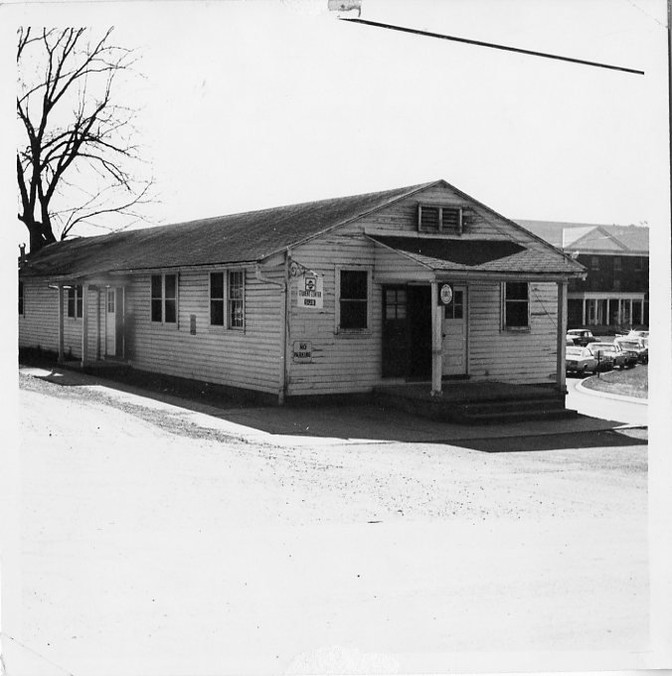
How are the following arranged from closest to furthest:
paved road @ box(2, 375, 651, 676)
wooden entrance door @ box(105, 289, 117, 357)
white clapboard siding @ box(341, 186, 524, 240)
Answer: paved road @ box(2, 375, 651, 676) → white clapboard siding @ box(341, 186, 524, 240) → wooden entrance door @ box(105, 289, 117, 357)

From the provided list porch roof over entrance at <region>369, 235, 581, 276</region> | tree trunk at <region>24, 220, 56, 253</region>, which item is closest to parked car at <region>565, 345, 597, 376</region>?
porch roof over entrance at <region>369, 235, 581, 276</region>

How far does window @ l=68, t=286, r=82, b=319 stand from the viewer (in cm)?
1934

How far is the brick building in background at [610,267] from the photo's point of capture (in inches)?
281

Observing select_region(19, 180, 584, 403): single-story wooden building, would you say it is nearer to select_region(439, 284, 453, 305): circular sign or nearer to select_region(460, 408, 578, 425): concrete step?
select_region(439, 284, 453, 305): circular sign

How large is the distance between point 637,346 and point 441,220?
6.67m

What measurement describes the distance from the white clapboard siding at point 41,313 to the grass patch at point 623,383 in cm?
1123

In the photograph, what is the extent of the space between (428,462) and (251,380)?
574 cm

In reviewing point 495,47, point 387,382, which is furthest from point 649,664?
point 387,382

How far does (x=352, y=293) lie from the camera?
579 inches

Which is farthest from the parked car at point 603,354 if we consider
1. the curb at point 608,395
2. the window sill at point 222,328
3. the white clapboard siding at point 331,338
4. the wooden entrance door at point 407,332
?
the window sill at point 222,328

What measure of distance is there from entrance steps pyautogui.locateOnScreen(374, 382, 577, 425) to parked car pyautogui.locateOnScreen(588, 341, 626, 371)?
916mm

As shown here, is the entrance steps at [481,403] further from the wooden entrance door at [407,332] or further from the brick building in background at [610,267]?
the brick building in background at [610,267]

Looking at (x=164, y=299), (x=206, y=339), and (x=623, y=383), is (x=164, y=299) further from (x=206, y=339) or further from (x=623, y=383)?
(x=623, y=383)

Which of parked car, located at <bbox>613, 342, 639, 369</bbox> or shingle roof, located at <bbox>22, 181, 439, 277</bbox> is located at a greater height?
shingle roof, located at <bbox>22, 181, 439, 277</bbox>
